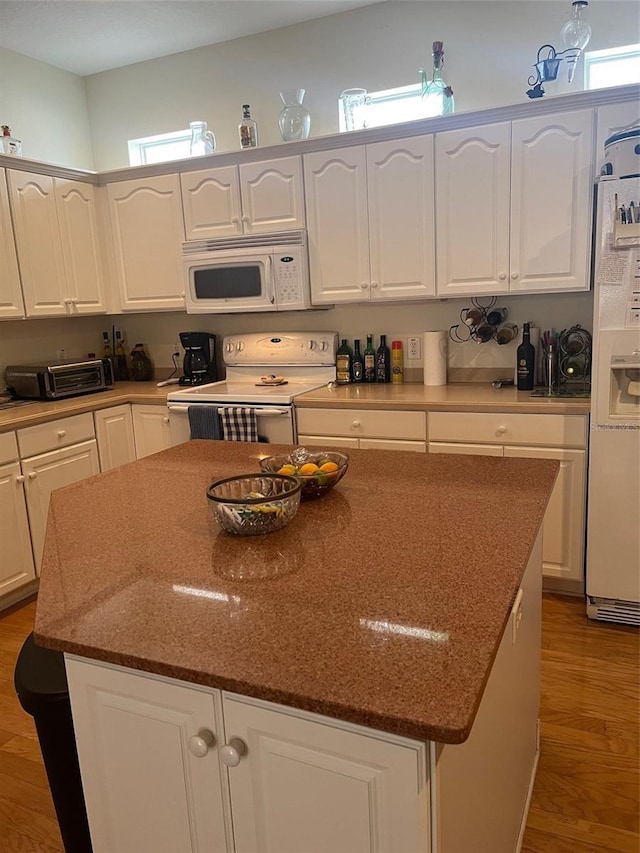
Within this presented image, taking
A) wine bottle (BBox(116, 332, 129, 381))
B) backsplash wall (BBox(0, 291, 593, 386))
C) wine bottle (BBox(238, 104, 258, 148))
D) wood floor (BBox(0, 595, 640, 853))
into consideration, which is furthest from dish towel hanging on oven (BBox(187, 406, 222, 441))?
wine bottle (BBox(238, 104, 258, 148))

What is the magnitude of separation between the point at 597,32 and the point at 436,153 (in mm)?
908

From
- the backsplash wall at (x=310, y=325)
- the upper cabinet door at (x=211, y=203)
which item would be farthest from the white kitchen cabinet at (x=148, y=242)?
the backsplash wall at (x=310, y=325)

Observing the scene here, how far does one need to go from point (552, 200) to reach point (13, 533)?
2.96 m

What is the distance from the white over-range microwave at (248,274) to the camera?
3369 millimetres

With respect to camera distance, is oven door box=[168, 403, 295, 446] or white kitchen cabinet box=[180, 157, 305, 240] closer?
oven door box=[168, 403, 295, 446]

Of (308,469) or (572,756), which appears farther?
(572,756)

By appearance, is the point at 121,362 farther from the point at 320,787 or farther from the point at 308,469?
the point at 320,787

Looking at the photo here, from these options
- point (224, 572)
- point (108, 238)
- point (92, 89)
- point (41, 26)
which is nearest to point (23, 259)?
point (108, 238)

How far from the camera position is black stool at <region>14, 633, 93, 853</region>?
1.33 metres

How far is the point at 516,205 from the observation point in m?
2.87

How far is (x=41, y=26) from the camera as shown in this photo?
3.40m

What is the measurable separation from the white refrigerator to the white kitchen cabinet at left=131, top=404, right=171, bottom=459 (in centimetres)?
226

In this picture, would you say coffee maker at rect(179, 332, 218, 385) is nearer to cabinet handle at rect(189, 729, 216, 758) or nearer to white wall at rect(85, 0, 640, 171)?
white wall at rect(85, 0, 640, 171)

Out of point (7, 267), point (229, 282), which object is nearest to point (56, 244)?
point (7, 267)
